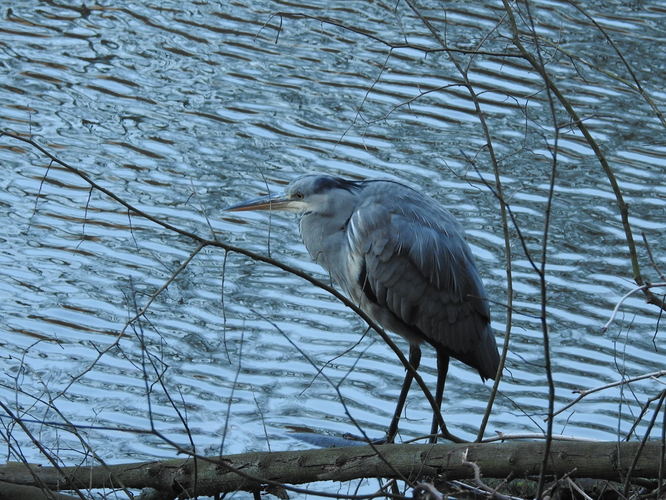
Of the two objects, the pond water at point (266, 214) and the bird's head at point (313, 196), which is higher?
the bird's head at point (313, 196)

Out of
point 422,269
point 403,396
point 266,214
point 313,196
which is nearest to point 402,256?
point 422,269

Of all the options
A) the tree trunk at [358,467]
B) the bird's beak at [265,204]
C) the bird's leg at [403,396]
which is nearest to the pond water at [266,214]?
the tree trunk at [358,467]

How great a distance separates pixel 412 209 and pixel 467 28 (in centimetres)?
628

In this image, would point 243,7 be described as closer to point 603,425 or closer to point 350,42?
point 350,42

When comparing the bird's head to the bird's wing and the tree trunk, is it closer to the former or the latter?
the bird's wing

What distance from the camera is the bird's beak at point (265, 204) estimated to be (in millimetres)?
5199

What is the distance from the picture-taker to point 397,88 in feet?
33.1

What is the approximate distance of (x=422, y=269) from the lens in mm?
5129

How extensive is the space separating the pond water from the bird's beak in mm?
531

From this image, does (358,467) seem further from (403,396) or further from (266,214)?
(266,214)

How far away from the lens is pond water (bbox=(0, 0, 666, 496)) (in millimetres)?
5977

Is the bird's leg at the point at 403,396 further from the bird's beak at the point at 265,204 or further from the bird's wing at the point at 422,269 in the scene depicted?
the bird's beak at the point at 265,204

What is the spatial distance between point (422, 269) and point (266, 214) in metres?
3.01

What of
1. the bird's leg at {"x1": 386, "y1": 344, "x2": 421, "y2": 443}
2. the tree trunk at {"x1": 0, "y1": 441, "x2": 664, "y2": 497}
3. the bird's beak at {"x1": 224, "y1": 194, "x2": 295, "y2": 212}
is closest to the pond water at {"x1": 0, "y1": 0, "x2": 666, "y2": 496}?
the tree trunk at {"x1": 0, "y1": 441, "x2": 664, "y2": 497}
